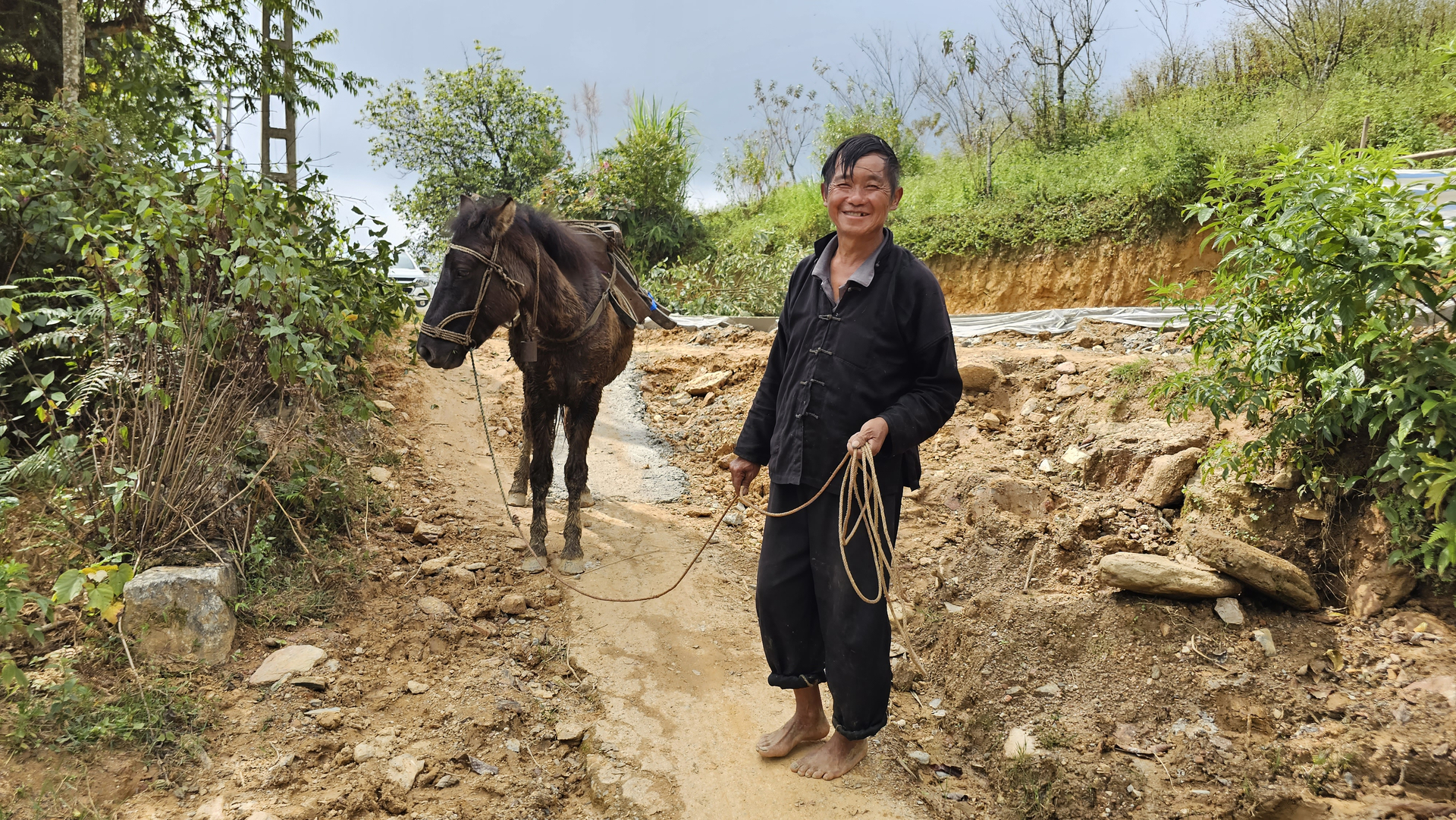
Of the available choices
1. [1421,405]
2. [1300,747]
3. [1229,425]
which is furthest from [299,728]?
[1229,425]

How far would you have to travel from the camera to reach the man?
253 centimetres

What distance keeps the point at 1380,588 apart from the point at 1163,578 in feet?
2.53

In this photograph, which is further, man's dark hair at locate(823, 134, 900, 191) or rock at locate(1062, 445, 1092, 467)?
rock at locate(1062, 445, 1092, 467)

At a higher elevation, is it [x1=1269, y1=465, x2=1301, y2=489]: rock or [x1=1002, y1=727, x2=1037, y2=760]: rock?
[x1=1269, y1=465, x2=1301, y2=489]: rock

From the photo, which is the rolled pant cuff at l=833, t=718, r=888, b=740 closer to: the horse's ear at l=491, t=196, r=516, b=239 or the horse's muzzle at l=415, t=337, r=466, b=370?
the horse's muzzle at l=415, t=337, r=466, b=370

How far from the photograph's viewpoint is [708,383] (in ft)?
27.0

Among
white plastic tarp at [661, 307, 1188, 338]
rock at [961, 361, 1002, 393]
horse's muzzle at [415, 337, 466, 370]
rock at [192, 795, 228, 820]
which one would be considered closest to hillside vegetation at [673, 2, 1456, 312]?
white plastic tarp at [661, 307, 1188, 338]

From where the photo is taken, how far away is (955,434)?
6.38 meters

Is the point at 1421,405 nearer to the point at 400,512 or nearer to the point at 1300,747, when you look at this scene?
the point at 1300,747

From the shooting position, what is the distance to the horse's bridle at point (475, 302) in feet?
12.6

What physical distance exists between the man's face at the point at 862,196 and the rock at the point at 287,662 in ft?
9.43

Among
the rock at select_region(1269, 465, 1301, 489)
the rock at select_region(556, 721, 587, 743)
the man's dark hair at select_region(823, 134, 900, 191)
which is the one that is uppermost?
the man's dark hair at select_region(823, 134, 900, 191)

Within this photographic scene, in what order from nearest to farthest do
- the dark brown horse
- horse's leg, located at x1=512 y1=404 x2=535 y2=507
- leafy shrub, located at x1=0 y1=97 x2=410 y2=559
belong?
leafy shrub, located at x1=0 y1=97 x2=410 y2=559
the dark brown horse
horse's leg, located at x1=512 y1=404 x2=535 y2=507

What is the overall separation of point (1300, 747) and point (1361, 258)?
5.77 feet
